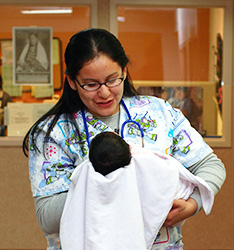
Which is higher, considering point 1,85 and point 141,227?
point 1,85

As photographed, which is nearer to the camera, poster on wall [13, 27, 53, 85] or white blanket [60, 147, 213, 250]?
white blanket [60, 147, 213, 250]

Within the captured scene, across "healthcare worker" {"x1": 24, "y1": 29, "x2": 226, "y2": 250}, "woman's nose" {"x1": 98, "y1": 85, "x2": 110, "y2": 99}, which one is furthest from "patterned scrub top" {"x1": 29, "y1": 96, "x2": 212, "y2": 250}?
"woman's nose" {"x1": 98, "y1": 85, "x2": 110, "y2": 99}

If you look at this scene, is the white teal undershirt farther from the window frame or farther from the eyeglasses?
the window frame

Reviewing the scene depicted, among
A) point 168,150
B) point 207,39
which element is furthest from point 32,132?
point 207,39

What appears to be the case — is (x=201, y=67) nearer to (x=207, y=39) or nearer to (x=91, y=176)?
(x=207, y=39)

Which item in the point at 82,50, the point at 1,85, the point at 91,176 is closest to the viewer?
the point at 91,176

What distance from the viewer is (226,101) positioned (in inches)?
146

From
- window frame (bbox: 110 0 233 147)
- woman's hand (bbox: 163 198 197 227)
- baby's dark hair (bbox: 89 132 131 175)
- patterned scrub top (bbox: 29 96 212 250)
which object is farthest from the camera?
window frame (bbox: 110 0 233 147)

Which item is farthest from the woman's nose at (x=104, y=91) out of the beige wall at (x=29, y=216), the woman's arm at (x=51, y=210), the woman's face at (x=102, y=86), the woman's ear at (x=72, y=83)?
the beige wall at (x=29, y=216)

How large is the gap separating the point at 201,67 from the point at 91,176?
2.50 meters

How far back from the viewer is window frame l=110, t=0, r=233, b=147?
3.64m

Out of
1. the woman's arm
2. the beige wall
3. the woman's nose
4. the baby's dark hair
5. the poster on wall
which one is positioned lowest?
the beige wall

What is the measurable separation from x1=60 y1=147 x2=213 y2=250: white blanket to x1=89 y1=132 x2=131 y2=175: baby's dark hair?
19 mm

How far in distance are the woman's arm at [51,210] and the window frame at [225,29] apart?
2.24m
